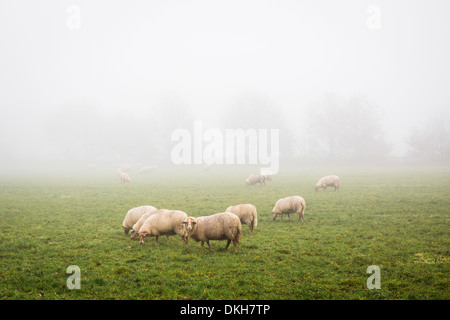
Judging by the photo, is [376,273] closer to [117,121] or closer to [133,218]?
[133,218]

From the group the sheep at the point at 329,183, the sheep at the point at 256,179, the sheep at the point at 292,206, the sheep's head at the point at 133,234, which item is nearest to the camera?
the sheep's head at the point at 133,234

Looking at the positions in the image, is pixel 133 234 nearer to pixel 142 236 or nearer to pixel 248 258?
pixel 142 236

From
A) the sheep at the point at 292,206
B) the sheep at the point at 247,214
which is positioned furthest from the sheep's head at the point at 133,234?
the sheep at the point at 292,206

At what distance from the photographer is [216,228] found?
38.1 feet

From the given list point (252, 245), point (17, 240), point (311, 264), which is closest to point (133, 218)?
point (17, 240)

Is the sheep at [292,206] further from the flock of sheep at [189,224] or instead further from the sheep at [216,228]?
the sheep at [216,228]

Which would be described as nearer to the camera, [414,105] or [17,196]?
[17,196]

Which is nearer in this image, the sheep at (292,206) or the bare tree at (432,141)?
the sheep at (292,206)

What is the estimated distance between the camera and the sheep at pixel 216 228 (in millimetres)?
11500

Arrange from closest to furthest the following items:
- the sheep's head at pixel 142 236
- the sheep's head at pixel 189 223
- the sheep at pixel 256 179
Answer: the sheep's head at pixel 189 223
the sheep's head at pixel 142 236
the sheep at pixel 256 179

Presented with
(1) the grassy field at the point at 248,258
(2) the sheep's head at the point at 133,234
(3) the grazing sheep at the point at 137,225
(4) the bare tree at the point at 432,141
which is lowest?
(1) the grassy field at the point at 248,258

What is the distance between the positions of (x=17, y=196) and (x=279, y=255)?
1062 inches

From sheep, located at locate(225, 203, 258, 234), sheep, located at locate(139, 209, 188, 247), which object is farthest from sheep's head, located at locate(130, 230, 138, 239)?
sheep, located at locate(225, 203, 258, 234)

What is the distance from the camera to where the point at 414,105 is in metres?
179
